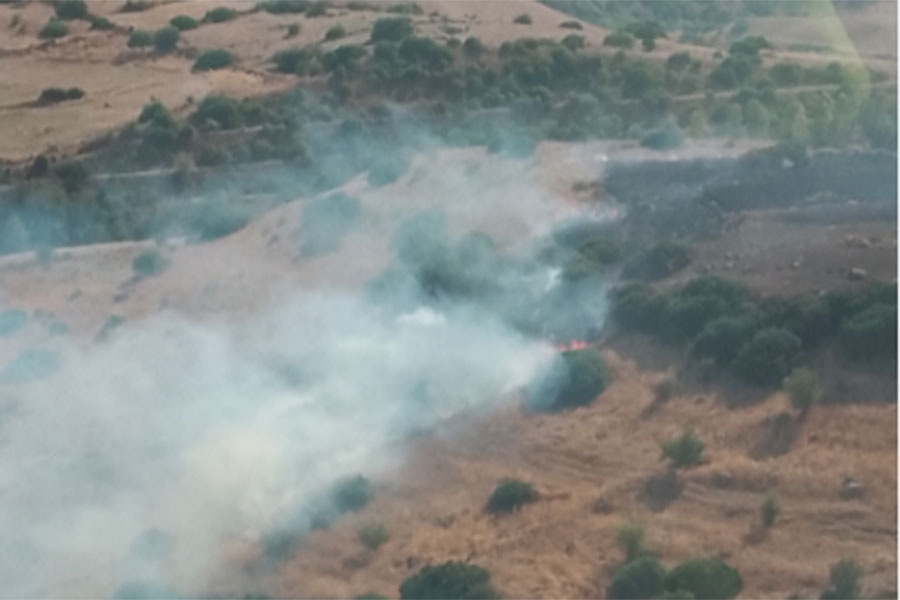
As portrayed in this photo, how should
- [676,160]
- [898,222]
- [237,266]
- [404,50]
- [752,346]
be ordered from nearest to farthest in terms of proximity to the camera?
[752,346] < [898,222] < [237,266] < [676,160] < [404,50]

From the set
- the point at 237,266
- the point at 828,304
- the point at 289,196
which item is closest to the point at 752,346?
the point at 828,304

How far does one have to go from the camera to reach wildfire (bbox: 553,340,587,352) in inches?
1171

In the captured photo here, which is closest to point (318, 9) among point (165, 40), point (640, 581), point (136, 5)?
point (165, 40)

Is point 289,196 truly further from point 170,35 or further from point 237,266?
point 170,35

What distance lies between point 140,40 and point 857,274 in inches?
1498

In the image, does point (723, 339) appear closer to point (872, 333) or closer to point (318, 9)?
point (872, 333)

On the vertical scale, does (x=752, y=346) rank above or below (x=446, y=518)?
above

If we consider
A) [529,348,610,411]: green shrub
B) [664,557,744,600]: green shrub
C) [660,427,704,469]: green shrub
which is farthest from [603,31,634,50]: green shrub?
[664,557,744,600]: green shrub

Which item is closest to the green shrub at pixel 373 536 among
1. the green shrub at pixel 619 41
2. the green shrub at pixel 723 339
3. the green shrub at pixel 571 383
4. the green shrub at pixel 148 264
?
the green shrub at pixel 571 383

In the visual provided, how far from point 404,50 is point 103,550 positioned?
3137 cm

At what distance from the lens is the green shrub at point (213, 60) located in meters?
55.0

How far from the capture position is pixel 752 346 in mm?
26484

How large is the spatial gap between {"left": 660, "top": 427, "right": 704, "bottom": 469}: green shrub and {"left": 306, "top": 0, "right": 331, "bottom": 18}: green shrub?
4012 centimetres

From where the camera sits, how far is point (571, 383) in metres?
27.6
